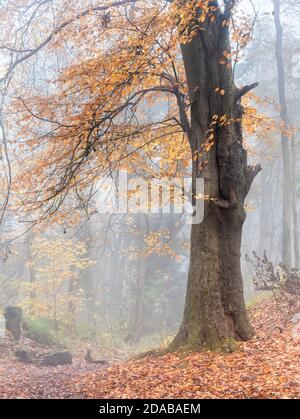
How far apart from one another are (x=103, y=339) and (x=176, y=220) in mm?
6719

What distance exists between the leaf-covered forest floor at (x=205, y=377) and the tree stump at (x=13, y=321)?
173 inches

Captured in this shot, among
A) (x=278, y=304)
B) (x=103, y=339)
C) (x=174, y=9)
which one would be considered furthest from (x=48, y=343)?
(x=174, y=9)

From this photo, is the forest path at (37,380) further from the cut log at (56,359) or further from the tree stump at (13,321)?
the tree stump at (13,321)

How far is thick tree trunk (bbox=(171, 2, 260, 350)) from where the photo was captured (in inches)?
298

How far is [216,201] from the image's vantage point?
25.1 ft

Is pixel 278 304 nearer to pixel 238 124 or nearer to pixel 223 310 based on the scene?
pixel 223 310

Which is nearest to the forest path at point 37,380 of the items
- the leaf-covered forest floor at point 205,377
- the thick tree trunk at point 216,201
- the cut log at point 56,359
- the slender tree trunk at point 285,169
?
the leaf-covered forest floor at point 205,377

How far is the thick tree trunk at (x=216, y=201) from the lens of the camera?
298 inches

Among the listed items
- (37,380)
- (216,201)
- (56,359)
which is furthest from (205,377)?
(56,359)

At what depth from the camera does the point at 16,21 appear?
9.81m

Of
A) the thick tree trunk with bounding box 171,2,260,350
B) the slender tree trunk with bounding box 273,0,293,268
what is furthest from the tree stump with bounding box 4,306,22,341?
the slender tree trunk with bounding box 273,0,293,268

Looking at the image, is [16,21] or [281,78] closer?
[16,21]

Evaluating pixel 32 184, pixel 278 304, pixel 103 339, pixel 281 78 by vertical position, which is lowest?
pixel 103 339

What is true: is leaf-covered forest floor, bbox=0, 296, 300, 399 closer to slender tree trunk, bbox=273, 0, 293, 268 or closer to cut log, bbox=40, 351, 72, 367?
cut log, bbox=40, 351, 72, 367
